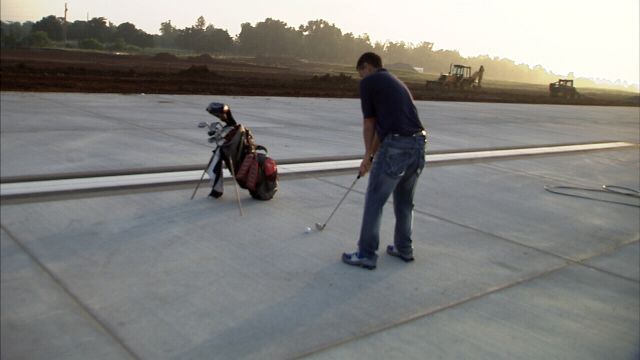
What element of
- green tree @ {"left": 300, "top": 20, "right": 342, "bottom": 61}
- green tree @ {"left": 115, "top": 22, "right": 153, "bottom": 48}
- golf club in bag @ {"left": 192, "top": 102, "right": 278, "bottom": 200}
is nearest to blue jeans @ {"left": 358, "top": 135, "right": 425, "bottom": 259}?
golf club in bag @ {"left": 192, "top": 102, "right": 278, "bottom": 200}

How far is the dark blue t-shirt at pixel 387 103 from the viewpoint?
5.27 m

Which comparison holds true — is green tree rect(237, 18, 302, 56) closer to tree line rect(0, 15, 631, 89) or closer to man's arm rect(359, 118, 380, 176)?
tree line rect(0, 15, 631, 89)

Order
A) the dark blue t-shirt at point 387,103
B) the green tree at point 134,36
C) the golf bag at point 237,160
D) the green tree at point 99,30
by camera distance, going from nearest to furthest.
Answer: the dark blue t-shirt at point 387,103 < the golf bag at point 237,160 < the green tree at point 99,30 < the green tree at point 134,36

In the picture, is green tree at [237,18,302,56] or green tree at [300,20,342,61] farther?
green tree at [300,20,342,61]

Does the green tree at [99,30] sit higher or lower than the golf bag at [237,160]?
higher

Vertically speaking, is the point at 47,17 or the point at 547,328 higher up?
the point at 47,17

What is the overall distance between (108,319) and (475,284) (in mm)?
3061

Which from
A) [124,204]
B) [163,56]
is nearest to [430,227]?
[124,204]

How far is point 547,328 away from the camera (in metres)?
4.61

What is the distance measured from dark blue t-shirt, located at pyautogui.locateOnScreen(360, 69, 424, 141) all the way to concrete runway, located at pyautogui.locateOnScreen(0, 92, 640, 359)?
1301 millimetres

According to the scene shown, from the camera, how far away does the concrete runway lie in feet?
13.3

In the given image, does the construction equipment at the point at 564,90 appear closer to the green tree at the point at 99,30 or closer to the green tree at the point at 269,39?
the green tree at the point at 99,30

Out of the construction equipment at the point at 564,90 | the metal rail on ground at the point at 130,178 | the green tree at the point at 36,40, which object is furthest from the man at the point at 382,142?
the green tree at the point at 36,40

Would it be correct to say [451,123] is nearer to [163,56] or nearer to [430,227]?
[430,227]
